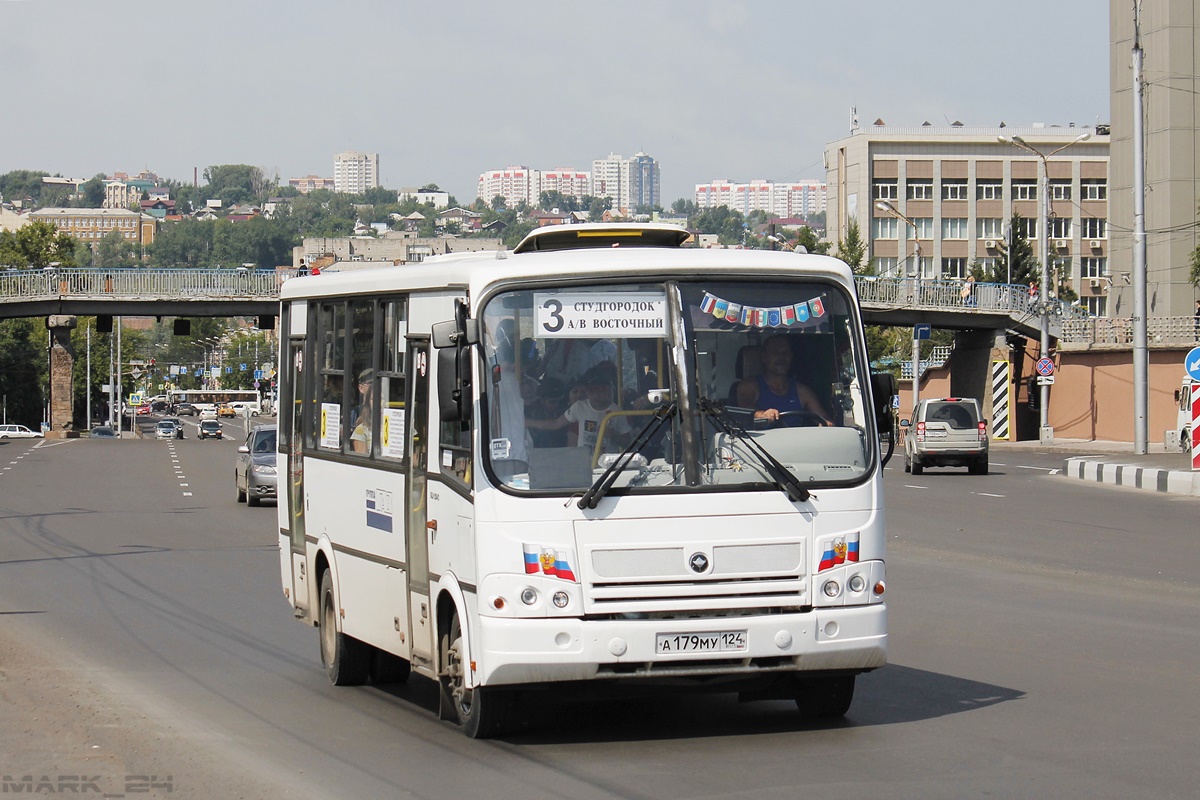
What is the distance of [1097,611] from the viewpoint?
43.0 feet

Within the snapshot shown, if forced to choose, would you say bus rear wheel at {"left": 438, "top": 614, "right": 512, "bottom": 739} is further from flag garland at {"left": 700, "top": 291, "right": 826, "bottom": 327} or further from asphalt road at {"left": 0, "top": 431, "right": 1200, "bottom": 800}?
flag garland at {"left": 700, "top": 291, "right": 826, "bottom": 327}

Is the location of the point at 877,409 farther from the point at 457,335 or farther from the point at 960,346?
the point at 960,346

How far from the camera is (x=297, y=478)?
11.1 m

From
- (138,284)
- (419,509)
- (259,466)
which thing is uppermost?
(138,284)

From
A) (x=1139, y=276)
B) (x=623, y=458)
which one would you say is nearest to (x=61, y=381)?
(x=1139, y=276)

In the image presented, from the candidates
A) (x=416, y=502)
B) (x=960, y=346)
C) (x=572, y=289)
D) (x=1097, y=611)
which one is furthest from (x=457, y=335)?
(x=960, y=346)

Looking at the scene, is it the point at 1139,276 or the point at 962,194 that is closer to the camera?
the point at 1139,276

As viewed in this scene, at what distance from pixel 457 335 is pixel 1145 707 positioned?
4.13 metres

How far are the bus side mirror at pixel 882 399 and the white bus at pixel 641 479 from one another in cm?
2

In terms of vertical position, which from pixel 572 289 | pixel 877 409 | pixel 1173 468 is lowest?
pixel 1173 468

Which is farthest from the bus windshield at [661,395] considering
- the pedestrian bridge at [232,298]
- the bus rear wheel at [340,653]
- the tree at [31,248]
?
the tree at [31,248]

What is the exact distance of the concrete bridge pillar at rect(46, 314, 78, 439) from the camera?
244 feet

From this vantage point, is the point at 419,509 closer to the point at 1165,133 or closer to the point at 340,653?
the point at 340,653

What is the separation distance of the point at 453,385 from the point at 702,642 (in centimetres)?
168
